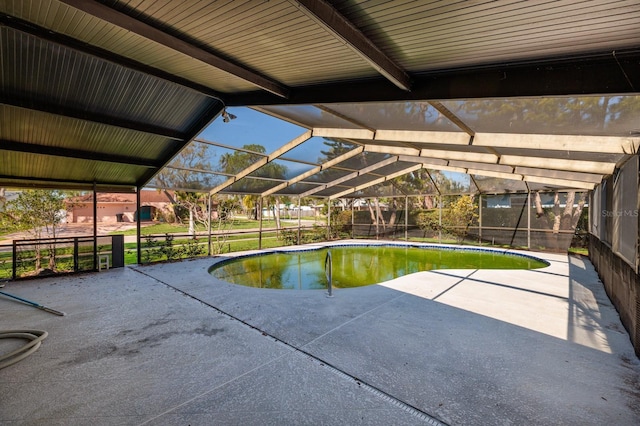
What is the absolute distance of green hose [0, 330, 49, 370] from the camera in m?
2.78

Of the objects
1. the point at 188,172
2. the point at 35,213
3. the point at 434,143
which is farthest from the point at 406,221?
the point at 35,213

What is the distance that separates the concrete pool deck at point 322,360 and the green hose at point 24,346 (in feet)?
0.24

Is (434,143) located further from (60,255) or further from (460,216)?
(60,255)

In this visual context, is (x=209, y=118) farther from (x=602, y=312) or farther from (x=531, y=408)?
(x=602, y=312)

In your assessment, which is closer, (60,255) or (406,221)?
(60,255)

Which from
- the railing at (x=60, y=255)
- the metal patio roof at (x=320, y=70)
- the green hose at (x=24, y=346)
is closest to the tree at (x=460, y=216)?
the metal patio roof at (x=320, y=70)

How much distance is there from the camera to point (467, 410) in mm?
2092

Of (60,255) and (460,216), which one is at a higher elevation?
(460,216)

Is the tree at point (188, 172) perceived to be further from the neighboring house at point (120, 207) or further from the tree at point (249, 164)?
the neighboring house at point (120, 207)

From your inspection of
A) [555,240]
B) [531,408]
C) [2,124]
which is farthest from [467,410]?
[555,240]

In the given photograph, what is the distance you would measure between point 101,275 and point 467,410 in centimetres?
780

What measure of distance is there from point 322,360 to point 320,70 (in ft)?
10.5

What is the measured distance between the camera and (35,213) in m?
7.62

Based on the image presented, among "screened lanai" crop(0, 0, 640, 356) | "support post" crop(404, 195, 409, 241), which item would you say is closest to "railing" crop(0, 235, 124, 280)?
"screened lanai" crop(0, 0, 640, 356)
